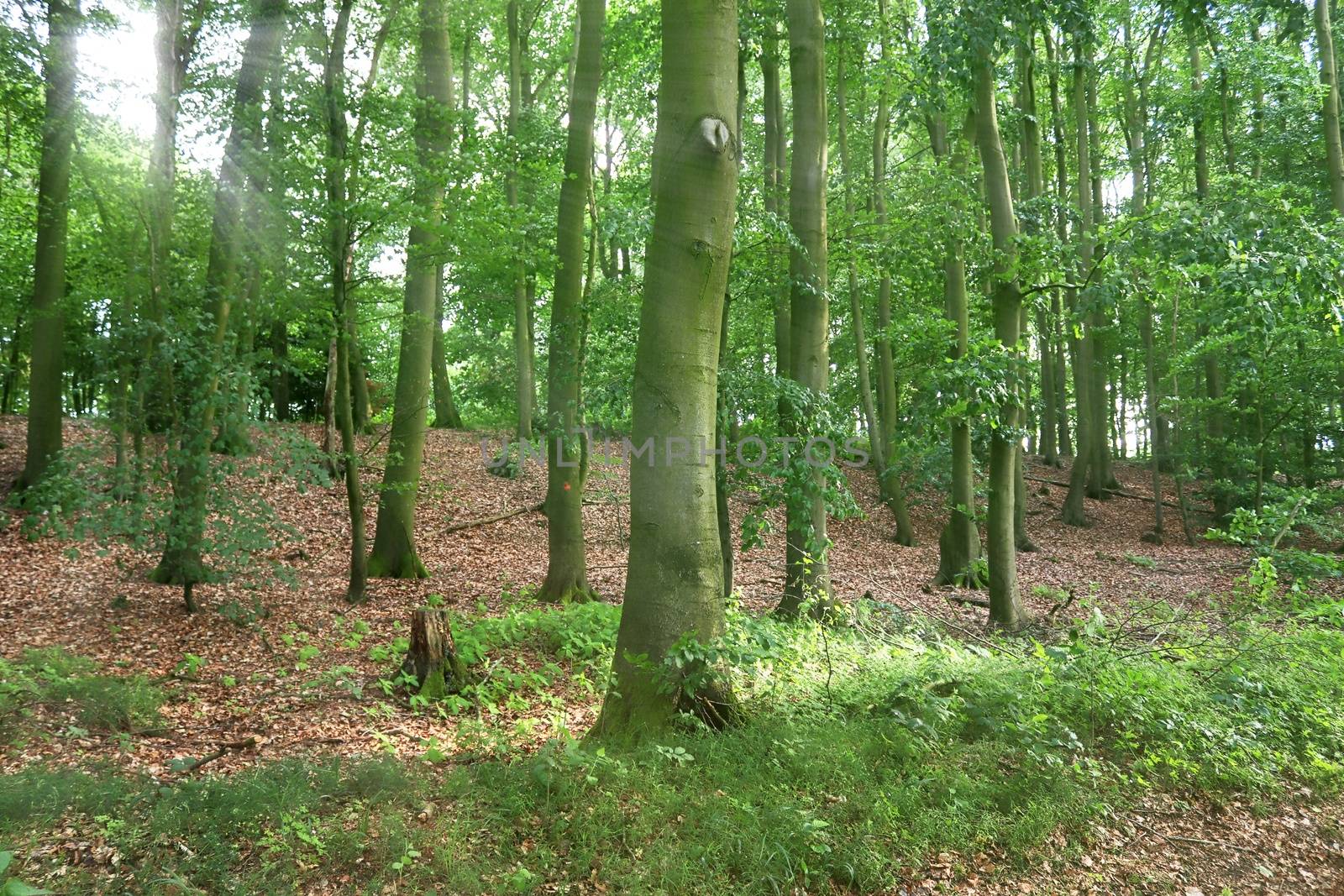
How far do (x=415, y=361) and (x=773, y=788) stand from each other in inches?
299

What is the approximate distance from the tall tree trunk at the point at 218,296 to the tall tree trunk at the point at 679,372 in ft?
15.3

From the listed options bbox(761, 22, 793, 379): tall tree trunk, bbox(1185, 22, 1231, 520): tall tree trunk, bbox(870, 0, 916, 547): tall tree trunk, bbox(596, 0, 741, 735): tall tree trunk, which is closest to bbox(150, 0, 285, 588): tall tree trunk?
bbox(596, 0, 741, 735): tall tree trunk

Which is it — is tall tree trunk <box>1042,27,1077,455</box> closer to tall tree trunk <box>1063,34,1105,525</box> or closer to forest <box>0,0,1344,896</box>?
tall tree trunk <box>1063,34,1105,525</box>

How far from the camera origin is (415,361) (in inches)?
400

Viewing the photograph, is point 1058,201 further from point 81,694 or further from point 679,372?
point 81,694

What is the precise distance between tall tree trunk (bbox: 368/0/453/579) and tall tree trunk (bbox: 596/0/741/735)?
17.1ft

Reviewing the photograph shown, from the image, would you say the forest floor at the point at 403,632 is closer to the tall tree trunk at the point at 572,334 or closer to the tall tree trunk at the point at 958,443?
the tall tree trunk at the point at 958,443

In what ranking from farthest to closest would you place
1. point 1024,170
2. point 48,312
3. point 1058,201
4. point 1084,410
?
point 1084,410 → point 1024,170 → point 1058,201 → point 48,312

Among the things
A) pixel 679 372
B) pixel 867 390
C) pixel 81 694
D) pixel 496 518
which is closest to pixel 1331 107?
pixel 867 390

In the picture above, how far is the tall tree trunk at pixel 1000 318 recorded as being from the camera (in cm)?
816

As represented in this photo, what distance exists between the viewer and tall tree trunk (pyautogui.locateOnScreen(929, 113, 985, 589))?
9922 millimetres

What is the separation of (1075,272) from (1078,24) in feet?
7.43

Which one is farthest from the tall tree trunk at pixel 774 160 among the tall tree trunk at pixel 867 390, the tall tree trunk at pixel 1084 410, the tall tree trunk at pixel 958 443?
the tall tree trunk at pixel 1084 410

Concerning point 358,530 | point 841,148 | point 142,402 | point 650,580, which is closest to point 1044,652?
point 650,580
